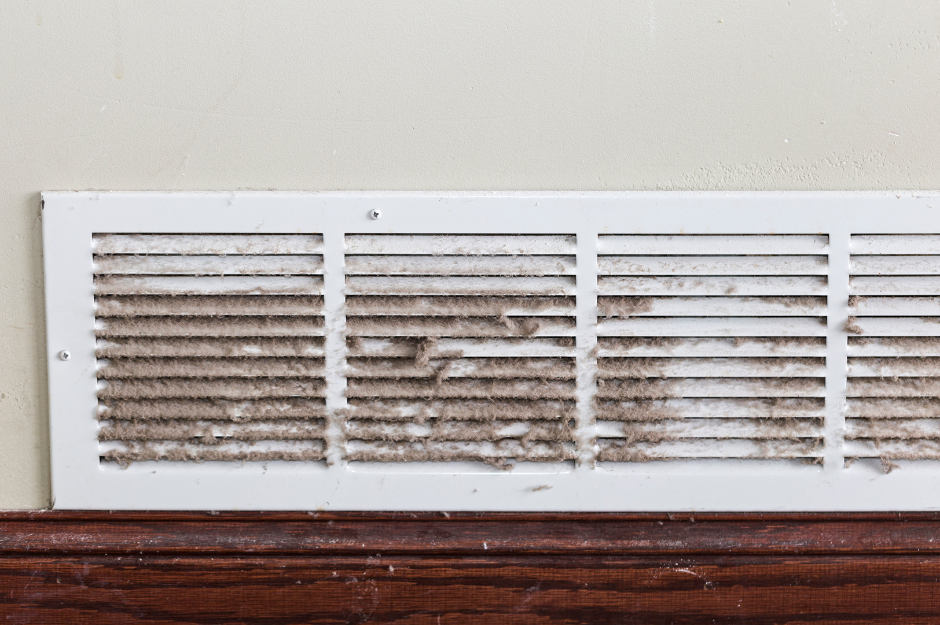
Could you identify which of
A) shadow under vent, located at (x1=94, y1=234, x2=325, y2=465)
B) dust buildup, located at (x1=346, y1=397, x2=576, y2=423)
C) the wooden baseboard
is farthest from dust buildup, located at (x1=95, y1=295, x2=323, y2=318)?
the wooden baseboard

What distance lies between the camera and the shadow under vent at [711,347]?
52 centimetres

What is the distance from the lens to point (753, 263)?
525 mm

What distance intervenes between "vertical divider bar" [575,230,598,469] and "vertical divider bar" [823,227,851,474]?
0.24 metres

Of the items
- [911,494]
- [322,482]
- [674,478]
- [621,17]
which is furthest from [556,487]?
[621,17]

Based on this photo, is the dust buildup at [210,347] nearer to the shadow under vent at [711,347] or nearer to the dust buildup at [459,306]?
the dust buildup at [459,306]

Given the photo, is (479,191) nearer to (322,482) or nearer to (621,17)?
(621,17)

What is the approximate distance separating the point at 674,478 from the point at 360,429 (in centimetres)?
33

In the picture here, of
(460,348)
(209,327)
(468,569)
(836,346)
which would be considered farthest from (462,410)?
(836,346)

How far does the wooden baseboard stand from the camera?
55cm

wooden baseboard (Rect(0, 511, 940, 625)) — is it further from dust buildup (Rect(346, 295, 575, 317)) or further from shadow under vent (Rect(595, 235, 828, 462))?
dust buildup (Rect(346, 295, 575, 317))

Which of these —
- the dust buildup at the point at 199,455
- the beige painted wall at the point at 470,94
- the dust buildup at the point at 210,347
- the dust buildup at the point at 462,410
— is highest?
the beige painted wall at the point at 470,94

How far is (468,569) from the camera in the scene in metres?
0.55

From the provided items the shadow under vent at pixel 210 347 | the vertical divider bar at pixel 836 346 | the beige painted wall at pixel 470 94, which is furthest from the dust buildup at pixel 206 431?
the vertical divider bar at pixel 836 346

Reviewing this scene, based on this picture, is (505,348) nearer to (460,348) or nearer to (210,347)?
(460,348)
